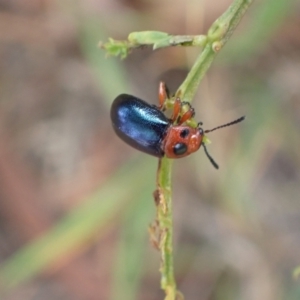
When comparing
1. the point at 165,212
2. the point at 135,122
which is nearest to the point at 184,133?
the point at 135,122

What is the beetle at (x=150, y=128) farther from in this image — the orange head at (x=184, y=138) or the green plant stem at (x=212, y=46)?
the green plant stem at (x=212, y=46)

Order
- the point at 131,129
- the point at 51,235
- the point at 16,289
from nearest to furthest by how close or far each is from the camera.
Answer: the point at 131,129 < the point at 51,235 < the point at 16,289

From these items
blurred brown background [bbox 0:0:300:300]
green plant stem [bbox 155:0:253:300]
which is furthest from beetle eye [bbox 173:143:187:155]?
blurred brown background [bbox 0:0:300:300]

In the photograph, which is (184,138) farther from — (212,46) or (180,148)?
(212,46)

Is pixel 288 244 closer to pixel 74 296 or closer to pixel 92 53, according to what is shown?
pixel 74 296

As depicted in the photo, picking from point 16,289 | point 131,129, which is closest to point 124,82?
point 131,129

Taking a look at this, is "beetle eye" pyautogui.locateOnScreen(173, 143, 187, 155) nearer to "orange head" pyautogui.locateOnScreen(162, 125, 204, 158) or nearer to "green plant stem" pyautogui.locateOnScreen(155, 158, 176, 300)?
"orange head" pyautogui.locateOnScreen(162, 125, 204, 158)
